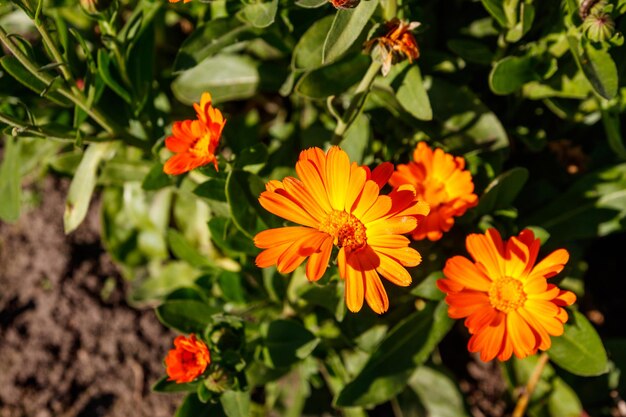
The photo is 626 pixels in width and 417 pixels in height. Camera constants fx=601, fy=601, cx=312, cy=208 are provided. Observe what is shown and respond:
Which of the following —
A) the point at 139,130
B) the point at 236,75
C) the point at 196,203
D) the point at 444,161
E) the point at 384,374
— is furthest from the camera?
the point at 196,203

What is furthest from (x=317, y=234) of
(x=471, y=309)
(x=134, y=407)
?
(x=134, y=407)

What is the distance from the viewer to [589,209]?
224cm

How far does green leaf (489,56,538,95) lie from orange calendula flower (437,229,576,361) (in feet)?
1.78

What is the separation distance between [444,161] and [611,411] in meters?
1.46

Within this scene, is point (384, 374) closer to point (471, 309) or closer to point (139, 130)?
point (471, 309)

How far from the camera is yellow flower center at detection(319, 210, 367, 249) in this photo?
61.1 inches

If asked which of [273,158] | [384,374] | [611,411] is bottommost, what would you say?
[611,411]

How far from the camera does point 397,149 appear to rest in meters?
2.26

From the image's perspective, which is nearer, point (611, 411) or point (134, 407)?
point (611, 411)

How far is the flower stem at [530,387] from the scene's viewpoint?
7.75ft

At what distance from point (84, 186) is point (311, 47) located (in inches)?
37.3

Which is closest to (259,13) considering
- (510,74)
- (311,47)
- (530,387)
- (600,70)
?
(311,47)

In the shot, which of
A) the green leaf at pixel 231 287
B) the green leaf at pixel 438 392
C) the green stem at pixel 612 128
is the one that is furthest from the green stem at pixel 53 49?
the green stem at pixel 612 128

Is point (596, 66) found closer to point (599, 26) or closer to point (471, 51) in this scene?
point (599, 26)
